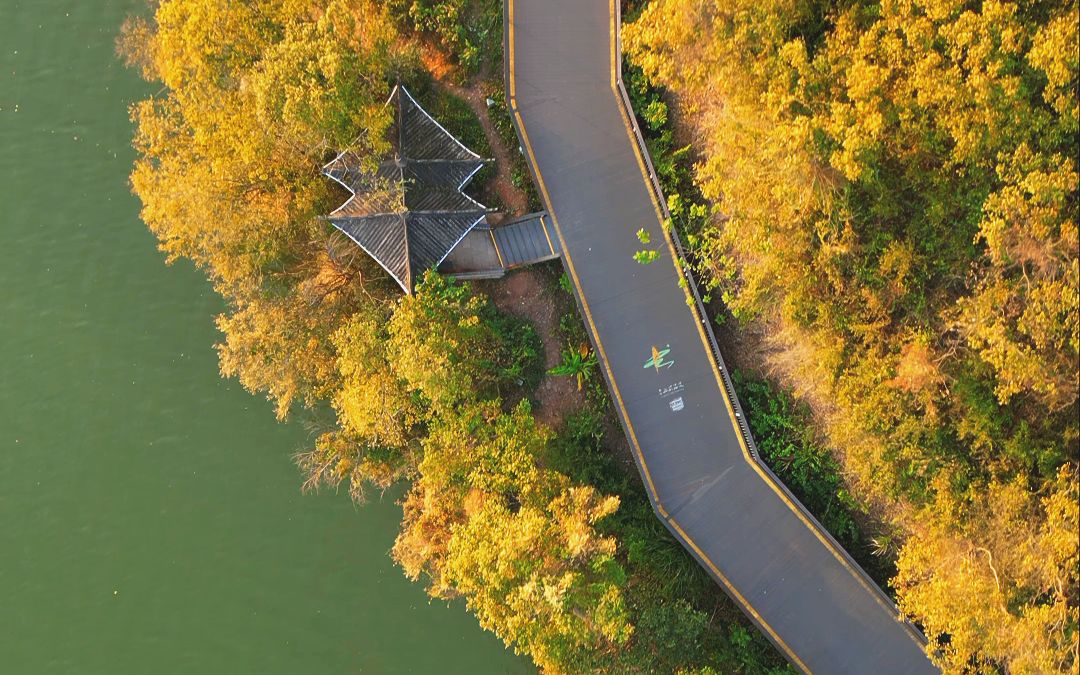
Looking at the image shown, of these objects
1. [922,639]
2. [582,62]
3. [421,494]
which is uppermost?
[582,62]

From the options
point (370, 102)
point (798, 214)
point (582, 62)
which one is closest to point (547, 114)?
point (582, 62)

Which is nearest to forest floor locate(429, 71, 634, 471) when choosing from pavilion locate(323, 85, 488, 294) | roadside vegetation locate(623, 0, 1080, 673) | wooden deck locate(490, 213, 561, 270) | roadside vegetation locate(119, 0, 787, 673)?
roadside vegetation locate(119, 0, 787, 673)

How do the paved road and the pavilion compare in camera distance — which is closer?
the pavilion

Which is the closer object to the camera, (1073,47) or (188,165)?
(1073,47)

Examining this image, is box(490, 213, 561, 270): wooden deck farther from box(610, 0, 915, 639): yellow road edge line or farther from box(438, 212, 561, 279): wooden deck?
box(610, 0, 915, 639): yellow road edge line

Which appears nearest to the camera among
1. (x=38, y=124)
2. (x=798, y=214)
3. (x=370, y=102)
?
(x=798, y=214)

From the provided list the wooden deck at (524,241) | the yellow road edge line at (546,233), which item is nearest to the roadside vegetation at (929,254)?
the yellow road edge line at (546,233)

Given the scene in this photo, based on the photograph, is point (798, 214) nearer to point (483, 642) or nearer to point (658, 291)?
point (658, 291)
